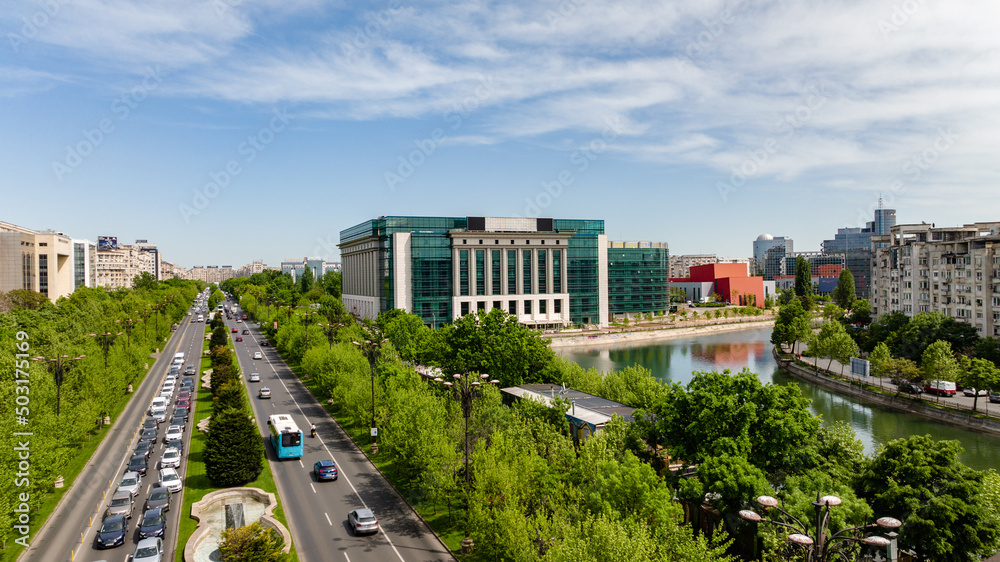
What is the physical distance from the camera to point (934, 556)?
1941 centimetres

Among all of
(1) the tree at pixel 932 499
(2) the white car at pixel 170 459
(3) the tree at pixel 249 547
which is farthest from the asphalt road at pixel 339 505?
(1) the tree at pixel 932 499

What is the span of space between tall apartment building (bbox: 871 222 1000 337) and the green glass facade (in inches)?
1820

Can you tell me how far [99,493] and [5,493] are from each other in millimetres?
7793

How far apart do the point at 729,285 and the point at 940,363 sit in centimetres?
11062

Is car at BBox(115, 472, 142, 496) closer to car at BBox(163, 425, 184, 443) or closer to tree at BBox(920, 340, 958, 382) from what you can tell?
car at BBox(163, 425, 184, 443)

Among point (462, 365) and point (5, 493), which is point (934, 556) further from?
point (5, 493)

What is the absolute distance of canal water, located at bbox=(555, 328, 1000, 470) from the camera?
1636 inches

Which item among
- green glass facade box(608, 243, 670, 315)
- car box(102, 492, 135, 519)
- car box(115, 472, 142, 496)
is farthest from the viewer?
green glass facade box(608, 243, 670, 315)

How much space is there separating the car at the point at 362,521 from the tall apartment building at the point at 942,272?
64392 millimetres

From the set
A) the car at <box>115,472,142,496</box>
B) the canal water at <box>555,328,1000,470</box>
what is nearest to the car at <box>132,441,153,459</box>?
the car at <box>115,472,142,496</box>

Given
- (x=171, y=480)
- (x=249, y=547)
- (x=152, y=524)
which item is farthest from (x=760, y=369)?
(x=249, y=547)

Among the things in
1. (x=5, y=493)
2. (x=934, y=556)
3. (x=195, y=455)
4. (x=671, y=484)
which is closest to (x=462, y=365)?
(x=195, y=455)

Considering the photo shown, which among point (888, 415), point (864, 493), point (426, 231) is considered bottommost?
point (888, 415)

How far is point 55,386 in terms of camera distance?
3647 cm
